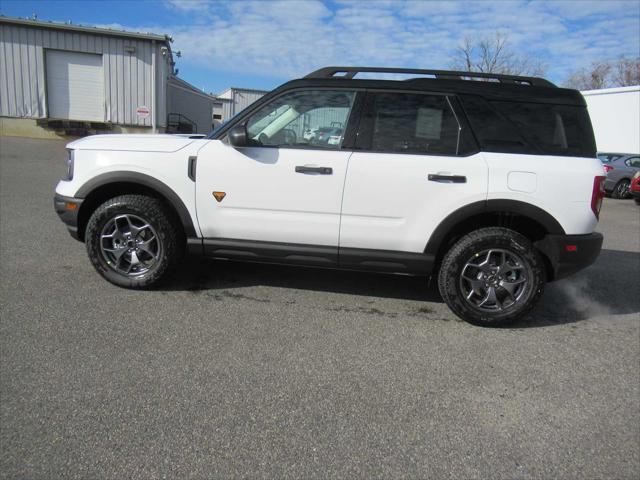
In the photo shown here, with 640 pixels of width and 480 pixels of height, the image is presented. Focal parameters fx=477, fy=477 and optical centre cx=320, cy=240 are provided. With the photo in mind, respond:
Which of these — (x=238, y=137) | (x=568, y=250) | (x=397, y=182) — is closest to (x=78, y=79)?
(x=238, y=137)

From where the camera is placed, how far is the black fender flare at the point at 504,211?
3.75 meters

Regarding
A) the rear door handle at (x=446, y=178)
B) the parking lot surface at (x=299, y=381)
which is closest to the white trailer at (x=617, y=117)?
the parking lot surface at (x=299, y=381)

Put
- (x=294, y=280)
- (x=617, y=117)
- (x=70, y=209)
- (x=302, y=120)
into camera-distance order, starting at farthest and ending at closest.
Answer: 1. (x=617, y=117)
2. (x=294, y=280)
3. (x=70, y=209)
4. (x=302, y=120)

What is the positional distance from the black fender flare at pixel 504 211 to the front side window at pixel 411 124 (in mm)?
474

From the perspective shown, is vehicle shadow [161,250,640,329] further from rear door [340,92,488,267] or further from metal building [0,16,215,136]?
metal building [0,16,215,136]

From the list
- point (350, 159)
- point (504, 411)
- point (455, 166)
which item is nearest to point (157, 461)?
point (504, 411)

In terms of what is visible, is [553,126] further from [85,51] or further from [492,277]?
[85,51]

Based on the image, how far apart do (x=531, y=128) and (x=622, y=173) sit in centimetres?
1439

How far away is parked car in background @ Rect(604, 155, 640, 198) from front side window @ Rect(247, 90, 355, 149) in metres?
14.7

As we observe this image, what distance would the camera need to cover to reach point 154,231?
4152 mm

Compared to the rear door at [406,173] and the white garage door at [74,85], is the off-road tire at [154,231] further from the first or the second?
the white garage door at [74,85]

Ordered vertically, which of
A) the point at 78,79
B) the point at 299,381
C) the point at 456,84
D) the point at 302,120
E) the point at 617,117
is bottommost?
Answer: the point at 299,381

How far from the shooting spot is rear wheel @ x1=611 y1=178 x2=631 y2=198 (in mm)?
15641

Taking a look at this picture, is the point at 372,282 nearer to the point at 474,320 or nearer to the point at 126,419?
the point at 474,320
